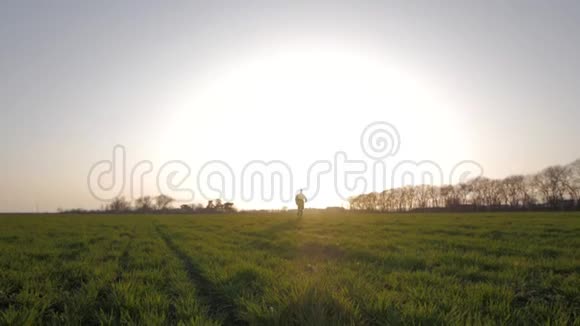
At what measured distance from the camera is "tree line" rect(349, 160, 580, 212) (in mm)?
96812

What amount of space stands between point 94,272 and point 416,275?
757 centimetres

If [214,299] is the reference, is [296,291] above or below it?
above

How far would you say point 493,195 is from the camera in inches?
4749

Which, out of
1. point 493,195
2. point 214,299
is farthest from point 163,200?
point 214,299

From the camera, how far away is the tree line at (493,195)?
96.8 m

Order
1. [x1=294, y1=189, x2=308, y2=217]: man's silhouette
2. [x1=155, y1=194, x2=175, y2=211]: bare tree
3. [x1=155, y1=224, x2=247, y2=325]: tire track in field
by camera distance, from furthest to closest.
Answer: [x1=155, y1=194, x2=175, y2=211]: bare tree < [x1=294, y1=189, x2=308, y2=217]: man's silhouette < [x1=155, y1=224, x2=247, y2=325]: tire track in field

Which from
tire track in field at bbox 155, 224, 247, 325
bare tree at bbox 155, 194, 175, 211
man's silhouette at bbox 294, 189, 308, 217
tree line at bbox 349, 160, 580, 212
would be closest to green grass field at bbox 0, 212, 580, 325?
tire track in field at bbox 155, 224, 247, 325

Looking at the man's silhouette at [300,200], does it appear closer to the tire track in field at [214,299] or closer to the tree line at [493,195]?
the tire track in field at [214,299]

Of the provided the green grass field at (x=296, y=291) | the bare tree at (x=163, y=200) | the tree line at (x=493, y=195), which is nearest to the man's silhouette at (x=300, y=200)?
the green grass field at (x=296, y=291)

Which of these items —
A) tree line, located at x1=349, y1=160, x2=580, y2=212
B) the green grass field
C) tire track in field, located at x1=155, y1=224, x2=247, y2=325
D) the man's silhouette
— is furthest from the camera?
tree line, located at x1=349, y1=160, x2=580, y2=212

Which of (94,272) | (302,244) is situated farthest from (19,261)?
(302,244)

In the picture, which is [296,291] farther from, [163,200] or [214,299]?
[163,200]

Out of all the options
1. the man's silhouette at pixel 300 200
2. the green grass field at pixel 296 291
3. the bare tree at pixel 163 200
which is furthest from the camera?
the bare tree at pixel 163 200

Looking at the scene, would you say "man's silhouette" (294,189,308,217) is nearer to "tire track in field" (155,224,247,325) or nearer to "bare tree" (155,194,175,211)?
"tire track in field" (155,224,247,325)
